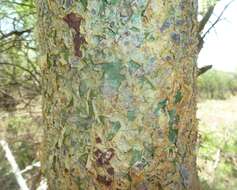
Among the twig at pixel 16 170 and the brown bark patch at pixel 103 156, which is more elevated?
the brown bark patch at pixel 103 156

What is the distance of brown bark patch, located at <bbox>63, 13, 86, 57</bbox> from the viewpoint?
621 millimetres

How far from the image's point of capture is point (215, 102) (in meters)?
3.60

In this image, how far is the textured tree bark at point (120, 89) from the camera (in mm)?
611

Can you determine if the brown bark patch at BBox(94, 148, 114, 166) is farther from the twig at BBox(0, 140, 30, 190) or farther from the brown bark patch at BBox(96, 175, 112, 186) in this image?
the twig at BBox(0, 140, 30, 190)

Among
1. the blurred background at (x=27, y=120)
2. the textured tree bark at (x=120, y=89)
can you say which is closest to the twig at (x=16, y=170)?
the blurred background at (x=27, y=120)

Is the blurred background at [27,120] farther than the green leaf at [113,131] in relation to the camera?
Yes

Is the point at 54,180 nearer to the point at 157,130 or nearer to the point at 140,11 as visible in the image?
the point at 157,130

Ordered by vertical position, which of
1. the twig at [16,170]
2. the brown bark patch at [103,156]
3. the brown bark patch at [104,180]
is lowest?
the twig at [16,170]

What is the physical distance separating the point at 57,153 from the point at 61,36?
181mm

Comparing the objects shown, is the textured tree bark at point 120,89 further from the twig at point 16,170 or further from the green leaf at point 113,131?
the twig at point 16,170

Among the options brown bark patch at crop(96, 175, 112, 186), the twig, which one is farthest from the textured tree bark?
the twig

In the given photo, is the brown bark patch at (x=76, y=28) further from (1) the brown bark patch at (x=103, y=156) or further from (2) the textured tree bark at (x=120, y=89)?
(1) the brown bark patch at (x=103, y=156)

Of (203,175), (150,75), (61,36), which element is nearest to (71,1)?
(61,36)

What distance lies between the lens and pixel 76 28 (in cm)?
62
